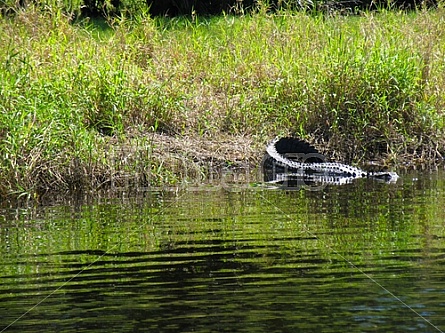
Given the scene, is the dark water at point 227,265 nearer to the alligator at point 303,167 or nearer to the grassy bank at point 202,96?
the grassy bank at point 202,96

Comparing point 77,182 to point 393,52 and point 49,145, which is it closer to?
point 49,145

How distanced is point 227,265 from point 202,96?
786 cm

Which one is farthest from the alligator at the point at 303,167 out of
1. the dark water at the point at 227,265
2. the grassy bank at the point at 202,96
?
the dark water at the point at 227,265

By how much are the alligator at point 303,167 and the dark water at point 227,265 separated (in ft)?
5.42

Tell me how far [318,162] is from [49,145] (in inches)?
161

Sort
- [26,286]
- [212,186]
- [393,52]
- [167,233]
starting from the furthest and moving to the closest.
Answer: [393,52], [212,186], [167,233], [26,286]

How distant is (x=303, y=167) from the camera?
38.2ft

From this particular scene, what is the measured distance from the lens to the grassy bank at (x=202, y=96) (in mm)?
9984

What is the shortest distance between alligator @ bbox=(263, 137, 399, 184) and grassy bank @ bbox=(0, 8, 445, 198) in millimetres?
414

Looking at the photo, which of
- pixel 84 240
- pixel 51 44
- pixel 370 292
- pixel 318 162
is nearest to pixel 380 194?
pixel 318 162

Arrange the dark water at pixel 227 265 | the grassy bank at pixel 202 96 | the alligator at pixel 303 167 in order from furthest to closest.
A: the alligator at pixel 303 167
the grassy bank at pixel 202 96
the dark water at pixel 227 265

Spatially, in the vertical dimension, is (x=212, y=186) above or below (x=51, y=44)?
below

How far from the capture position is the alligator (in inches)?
424

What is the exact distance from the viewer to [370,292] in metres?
4.80
